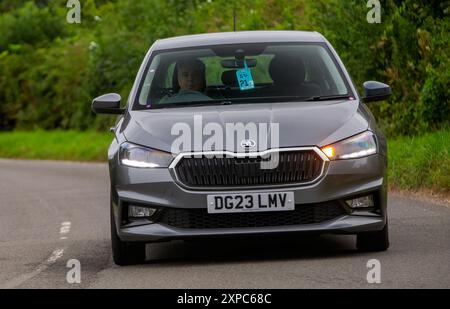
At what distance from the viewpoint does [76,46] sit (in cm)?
3709

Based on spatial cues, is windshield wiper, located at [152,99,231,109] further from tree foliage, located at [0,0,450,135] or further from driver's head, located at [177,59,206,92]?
tree foliage, located at [0,0,450,135]

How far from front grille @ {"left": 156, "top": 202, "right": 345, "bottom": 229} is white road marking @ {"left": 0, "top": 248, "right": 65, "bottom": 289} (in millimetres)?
1086

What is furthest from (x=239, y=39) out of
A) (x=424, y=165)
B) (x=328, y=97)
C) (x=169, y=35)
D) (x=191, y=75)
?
(x=169, y=35)

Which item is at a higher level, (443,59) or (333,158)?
(333,158)

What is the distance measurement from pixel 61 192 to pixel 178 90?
8668mm

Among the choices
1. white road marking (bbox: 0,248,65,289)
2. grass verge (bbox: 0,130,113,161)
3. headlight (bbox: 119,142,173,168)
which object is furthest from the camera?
grass verge (bbox: 0,130,113,161)

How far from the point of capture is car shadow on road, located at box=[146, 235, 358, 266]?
9.45 m

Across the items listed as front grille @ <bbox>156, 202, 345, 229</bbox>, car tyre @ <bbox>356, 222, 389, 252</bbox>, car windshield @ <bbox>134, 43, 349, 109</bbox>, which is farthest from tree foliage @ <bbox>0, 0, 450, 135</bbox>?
front grille @ <bbox>156, 202, 345, 229</bbox>

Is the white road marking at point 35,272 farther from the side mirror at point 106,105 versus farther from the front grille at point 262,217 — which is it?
the side mirror at point 106,105

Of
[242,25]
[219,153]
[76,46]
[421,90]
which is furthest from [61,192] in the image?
[76,46]

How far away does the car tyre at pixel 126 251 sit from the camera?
30.8ft

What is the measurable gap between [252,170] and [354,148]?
2.40 ft
